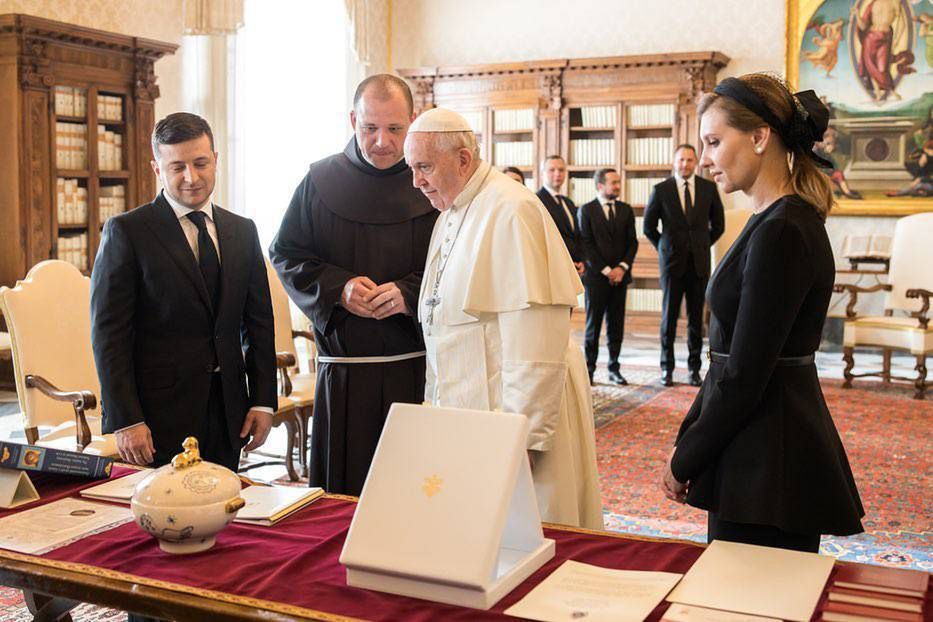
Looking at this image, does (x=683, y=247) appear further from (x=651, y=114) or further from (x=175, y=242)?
(x=175, y=242)

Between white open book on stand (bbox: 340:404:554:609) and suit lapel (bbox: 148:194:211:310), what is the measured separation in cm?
115

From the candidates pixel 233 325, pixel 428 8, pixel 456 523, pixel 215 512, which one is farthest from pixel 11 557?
pixel 428 8

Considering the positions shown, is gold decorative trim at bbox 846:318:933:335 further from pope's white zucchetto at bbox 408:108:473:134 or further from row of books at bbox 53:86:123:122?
pope's white zucchetto at bbox 408:108:473:134

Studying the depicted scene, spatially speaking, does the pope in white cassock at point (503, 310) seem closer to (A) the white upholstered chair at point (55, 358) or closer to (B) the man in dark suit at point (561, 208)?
(A) the white upholstered chair at point (55, 358)

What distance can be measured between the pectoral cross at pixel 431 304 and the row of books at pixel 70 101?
553cm

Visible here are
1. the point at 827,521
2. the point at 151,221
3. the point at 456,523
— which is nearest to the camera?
the point at 456,523

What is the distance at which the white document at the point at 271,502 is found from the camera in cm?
212

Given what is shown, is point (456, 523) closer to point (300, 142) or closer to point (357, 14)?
point (300, 142)

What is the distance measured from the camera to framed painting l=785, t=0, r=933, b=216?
10.3 m

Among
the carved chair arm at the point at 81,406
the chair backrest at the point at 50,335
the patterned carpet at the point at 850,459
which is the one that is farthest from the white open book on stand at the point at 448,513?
the chair backrest at the point at 50,335

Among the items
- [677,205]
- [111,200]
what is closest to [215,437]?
[111,200]

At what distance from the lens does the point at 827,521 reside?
2.07 m

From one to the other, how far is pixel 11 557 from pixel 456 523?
→ 2.88ft

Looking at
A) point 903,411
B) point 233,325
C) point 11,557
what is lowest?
point 903,411
